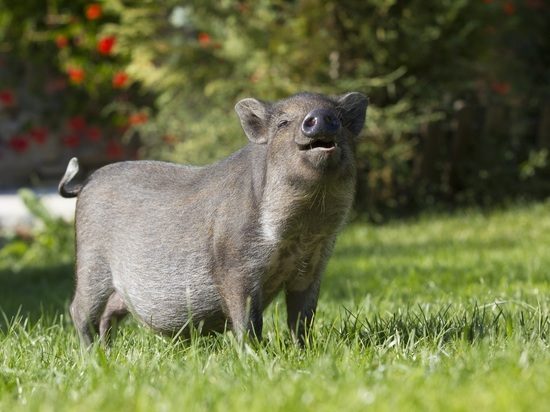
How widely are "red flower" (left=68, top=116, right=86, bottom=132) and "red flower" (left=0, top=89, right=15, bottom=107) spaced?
87 cm

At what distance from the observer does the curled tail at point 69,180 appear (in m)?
4.57

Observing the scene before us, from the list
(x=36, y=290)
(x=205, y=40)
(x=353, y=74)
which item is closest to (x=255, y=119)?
(x=36, y=290)

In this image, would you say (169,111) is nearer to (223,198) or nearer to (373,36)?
(373,36)

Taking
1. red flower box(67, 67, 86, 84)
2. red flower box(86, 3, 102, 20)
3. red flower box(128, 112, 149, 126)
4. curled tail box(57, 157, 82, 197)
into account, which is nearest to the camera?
curled tail box(57, 157, 82, 197)

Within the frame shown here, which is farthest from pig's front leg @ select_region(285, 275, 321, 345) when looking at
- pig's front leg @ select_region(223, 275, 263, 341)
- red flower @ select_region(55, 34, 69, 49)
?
red flower @ select_region(55, 34, 69, 49)

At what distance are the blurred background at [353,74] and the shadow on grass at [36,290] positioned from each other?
2514 millimetres

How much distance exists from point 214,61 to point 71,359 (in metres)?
7.51

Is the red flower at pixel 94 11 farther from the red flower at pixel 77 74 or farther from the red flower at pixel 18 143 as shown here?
the red flower at pixel 18 143

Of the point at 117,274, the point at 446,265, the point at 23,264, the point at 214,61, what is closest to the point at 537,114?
the point at 214,61

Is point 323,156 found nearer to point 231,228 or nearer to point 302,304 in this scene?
point 231,228

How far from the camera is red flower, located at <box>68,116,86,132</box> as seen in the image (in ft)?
43.6

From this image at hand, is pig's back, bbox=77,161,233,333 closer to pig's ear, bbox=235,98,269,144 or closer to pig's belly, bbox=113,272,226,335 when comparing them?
pig's belly, bbox=113,272,226,335

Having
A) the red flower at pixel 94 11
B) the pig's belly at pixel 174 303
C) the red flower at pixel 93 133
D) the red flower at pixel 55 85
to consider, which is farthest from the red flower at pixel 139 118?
the pig's belly at pixel 174 303

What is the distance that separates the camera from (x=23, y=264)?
993cm
